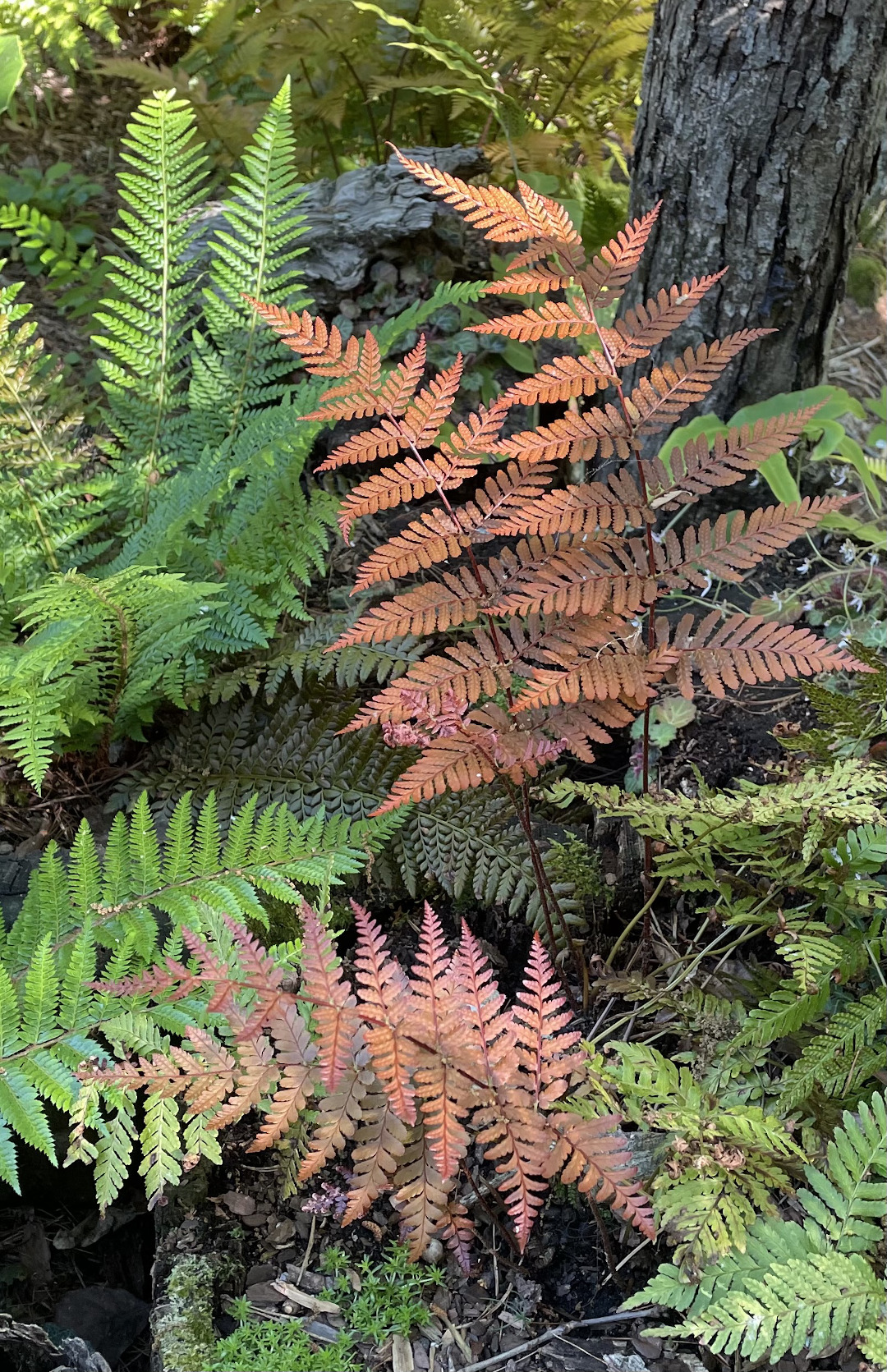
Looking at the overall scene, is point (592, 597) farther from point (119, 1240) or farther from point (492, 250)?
point (492, 250)

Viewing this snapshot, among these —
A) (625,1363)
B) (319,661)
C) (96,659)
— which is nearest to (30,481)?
(96,659)

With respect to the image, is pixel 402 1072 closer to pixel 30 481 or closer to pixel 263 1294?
pixel 263 1294

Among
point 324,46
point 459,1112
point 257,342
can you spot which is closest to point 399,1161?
point 459,1112

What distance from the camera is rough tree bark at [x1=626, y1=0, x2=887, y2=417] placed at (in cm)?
221

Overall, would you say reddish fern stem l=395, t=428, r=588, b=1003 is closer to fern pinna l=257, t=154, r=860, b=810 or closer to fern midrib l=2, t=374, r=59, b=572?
fern pinna l=257, t=154, r=860, b=810

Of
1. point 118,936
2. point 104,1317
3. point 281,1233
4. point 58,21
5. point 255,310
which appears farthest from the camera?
point 58,21

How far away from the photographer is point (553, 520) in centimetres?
147

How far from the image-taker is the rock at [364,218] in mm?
3049

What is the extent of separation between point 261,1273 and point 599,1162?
0.66 m

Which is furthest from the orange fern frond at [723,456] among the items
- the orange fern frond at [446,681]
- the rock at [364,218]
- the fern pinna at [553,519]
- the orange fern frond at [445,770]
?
the rock at [364,218]

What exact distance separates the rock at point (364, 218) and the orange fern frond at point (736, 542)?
6.35 ft

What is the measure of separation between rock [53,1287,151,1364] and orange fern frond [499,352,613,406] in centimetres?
173

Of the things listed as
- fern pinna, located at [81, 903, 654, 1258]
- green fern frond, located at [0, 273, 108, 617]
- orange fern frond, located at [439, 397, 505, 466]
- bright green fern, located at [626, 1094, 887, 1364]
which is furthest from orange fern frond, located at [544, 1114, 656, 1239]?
green fern frond, located at [0, 273, 108, 617]

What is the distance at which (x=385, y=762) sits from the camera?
7.04ft
